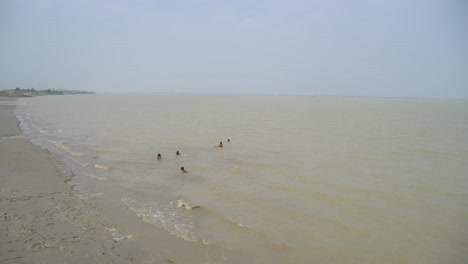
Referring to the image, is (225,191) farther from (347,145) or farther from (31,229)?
(347,145)

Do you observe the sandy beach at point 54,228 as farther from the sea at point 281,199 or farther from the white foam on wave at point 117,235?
the sea at point 281,199

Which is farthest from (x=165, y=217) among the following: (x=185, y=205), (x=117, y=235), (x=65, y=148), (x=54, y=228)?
(x=65, y=148)

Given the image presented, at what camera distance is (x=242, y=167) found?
16.9m

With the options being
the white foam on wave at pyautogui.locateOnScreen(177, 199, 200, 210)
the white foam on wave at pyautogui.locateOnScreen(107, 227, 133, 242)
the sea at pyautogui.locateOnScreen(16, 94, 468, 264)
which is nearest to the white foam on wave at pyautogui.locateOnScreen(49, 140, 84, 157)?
the sea at pyautogui.locateOnScreen(16, 94, 468, 264)

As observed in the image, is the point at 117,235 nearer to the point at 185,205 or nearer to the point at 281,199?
the point at 185,205

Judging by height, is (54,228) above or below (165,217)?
above

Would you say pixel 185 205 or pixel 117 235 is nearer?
pixel 117 235

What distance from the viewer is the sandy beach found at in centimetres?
709

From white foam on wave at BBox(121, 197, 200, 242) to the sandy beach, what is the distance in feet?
3.63

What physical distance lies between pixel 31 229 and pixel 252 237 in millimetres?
5934

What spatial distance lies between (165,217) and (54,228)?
121 inches

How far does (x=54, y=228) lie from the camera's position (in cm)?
841

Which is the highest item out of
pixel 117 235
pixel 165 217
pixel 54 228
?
pixel 54 228

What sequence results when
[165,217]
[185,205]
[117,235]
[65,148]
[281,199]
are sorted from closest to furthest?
[117,235]
[165,217]
[185,205]
[281,199]
[65,148]
